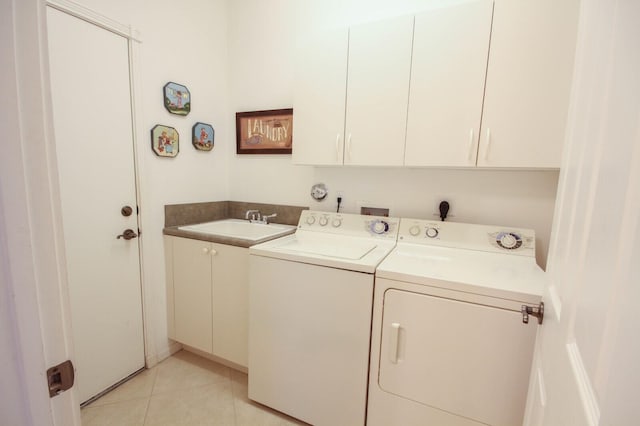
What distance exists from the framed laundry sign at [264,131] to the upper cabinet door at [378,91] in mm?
698

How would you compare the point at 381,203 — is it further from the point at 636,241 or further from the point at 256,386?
the point at 636,241

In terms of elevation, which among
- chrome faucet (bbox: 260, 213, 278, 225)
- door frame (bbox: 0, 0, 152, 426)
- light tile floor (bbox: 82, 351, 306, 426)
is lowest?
light tile floor (bbox: 82, 351, 306, 426)

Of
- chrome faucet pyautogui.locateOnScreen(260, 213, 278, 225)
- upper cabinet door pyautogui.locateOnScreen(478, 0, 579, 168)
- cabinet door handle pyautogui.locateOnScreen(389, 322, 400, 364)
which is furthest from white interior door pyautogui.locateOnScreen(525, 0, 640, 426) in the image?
chrome faucet pyautogui.locateOnScreen(260, 213, 278, 225)

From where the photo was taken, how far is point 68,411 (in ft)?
1.65

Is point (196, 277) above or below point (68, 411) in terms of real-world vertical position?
below

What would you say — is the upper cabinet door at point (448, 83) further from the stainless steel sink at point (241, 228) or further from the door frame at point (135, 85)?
the door frame at point (135, 85)

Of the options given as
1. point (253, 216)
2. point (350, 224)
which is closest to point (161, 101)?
point (253, 216)

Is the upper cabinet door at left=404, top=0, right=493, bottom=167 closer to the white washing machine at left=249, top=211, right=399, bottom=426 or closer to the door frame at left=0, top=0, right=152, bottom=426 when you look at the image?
the white washing machine at left=249, top=211, right=399, bottom=426

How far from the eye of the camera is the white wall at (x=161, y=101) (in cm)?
178

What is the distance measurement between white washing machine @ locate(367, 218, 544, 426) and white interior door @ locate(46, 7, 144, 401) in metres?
1.60

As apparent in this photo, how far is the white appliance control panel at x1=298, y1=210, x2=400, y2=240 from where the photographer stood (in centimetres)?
180

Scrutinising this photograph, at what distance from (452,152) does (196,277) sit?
180 cm

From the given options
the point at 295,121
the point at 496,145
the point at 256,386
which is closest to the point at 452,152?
the point at 496,145

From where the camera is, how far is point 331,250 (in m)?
1.50
